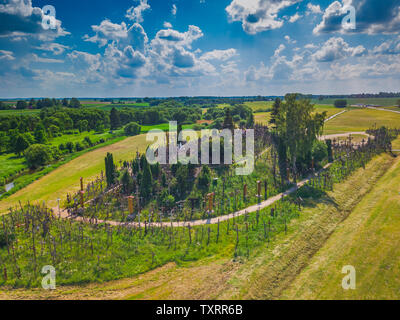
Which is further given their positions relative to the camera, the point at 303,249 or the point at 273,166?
the point at 273,166

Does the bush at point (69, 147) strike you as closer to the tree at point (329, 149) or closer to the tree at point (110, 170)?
the tree at point (110, 170)

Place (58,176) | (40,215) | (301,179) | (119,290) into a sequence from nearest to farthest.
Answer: (119,290)
(40,215)
(301,179)
(58,176)

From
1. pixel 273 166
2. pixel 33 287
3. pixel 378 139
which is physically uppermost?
pixel 378 139

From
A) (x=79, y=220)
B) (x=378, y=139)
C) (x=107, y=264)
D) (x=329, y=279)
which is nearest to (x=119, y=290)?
(x=107, y=264)

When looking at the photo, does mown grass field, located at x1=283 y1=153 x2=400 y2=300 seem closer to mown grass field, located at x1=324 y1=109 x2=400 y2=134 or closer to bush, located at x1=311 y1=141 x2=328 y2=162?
bush, located at x1=311 y1=141 x2=328 y2=162

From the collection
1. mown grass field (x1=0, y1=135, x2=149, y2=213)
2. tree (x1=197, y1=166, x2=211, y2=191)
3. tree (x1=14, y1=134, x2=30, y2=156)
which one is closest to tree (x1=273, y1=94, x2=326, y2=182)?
tree (x1=197, y1=166, x2=211, y2=191)

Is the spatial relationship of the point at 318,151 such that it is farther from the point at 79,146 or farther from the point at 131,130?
the point at 131,130
